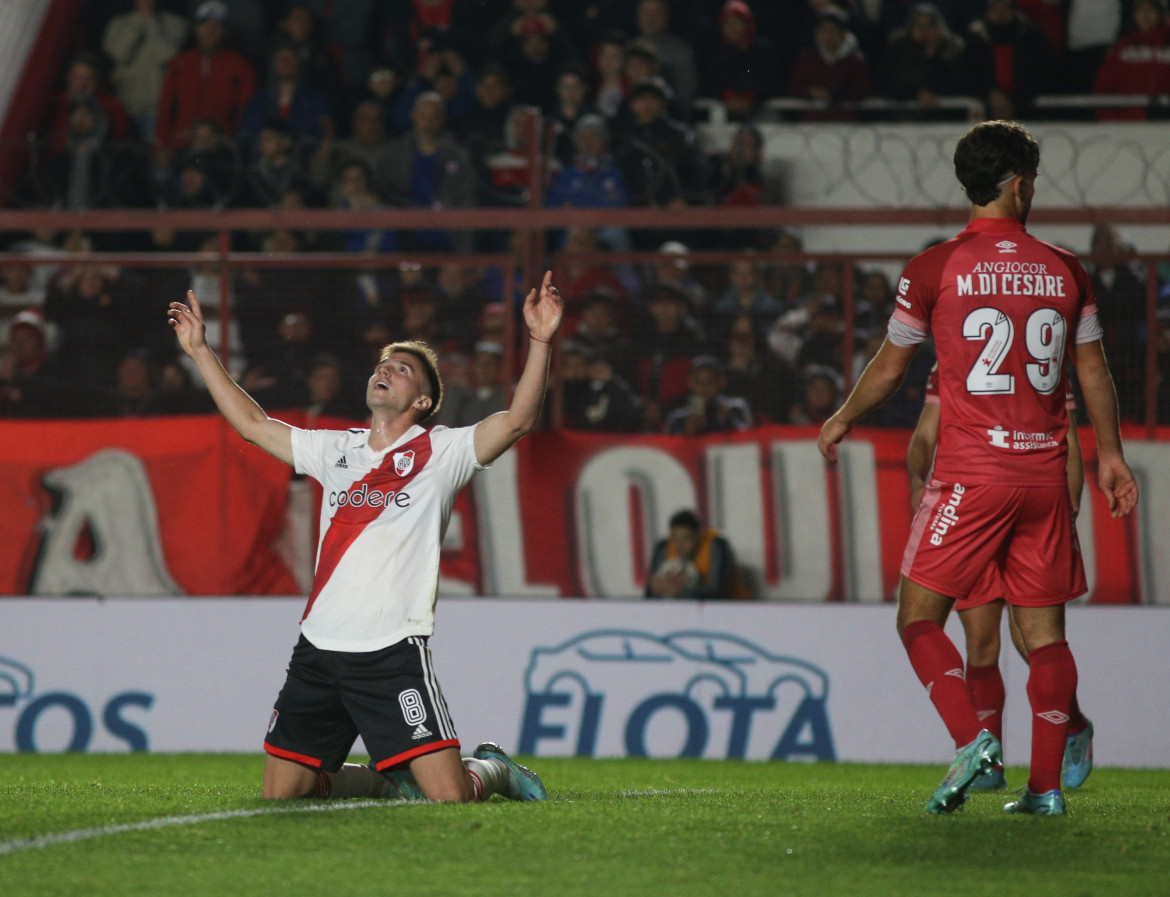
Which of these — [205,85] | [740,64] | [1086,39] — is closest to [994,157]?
[740,64]

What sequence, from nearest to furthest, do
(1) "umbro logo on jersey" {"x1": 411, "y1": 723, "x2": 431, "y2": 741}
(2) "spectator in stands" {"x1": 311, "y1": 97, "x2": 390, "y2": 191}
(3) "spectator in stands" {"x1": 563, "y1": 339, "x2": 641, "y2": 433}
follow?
(1) "umbro logo on jersey" {"x1": 411, "y1": 723, "x2": 431, "y2": 741}
(3) "spectator in stands" {"x1": 563, "y1": 339, "x2": 641, "y2": 433}
(2) "spectator in stands" {"x1": 311, "y1": 97, "x2": 390, "y2": 191}

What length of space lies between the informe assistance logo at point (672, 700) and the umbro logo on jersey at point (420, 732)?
16.5 ft

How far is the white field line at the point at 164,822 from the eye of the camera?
174 inches

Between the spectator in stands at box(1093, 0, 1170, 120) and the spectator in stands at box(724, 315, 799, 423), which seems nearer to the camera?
the spectator in stands at box(724, 315, 799, 423)

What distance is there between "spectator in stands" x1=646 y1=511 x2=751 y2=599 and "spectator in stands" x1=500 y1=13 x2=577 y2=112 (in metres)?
5.34

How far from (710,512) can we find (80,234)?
18.2 ft

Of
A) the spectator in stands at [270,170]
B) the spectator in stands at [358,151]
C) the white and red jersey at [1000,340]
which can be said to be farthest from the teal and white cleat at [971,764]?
the spectator in stands at [358,151]

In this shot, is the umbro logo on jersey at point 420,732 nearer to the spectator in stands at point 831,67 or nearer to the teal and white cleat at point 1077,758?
the teal and white cleat at point 1077,758

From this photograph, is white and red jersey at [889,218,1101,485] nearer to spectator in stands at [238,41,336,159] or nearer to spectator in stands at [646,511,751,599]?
spectator in stands at [646,511,751,599]

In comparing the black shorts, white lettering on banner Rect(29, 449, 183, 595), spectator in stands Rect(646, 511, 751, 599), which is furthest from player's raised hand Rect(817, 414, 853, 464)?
white lettering on banner Rect(29, 449, 183, 595)

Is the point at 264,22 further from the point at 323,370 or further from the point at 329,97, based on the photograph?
the point at 323,370

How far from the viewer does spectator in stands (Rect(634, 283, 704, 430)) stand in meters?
10.8

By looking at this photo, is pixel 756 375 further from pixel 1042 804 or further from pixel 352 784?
pixel 1042 804

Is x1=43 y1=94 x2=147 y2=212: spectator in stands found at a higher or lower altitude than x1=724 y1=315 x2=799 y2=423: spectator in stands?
higher
